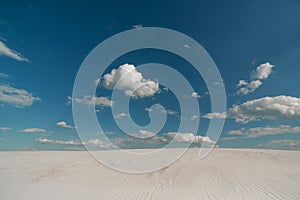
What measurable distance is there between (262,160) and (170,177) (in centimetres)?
966

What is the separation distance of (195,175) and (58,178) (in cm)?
988

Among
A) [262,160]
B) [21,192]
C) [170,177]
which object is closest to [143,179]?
[170,177]

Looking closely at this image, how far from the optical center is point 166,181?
1370 centimetres

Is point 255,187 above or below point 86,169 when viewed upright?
below

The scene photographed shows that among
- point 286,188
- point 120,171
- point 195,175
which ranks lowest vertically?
point 286,188

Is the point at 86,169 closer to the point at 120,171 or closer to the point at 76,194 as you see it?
the point at 120,171

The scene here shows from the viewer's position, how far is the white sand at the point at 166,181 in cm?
1166

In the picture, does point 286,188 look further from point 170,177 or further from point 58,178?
point 58,178

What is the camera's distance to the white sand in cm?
1166

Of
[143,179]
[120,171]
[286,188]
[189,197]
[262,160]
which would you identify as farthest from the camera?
[262,160]

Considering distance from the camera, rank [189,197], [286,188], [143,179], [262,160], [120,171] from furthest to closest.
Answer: [262,160], [120,171], [143,179], [286,188], [189,197]

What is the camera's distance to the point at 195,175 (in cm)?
1475

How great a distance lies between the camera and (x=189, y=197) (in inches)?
442

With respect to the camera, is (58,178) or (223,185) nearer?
(223,185)
